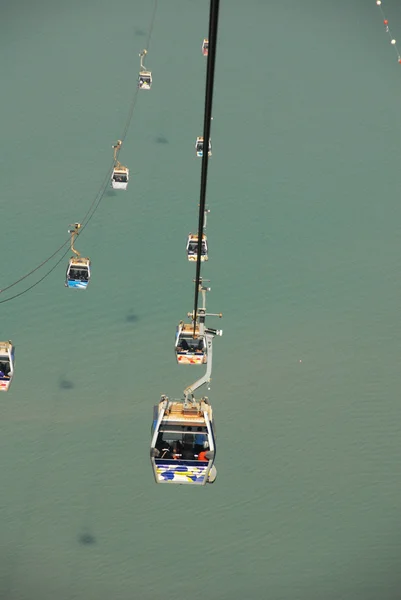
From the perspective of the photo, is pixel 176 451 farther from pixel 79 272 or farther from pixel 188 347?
pixel 79 272

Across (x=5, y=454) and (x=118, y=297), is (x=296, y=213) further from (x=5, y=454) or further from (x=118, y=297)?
(x=5, y=454)

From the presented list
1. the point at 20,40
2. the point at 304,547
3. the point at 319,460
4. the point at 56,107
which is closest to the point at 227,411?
the point at 319,460

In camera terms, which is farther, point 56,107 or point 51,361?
point 56,107

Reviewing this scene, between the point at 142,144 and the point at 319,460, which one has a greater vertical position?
the point at 142,144

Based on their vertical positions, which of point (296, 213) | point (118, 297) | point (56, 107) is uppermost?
point (56, 107)

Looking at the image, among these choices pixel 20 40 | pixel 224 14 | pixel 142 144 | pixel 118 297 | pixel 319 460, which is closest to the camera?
pixel 319 460

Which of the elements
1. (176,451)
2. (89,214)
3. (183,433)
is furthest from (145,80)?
(183,433)

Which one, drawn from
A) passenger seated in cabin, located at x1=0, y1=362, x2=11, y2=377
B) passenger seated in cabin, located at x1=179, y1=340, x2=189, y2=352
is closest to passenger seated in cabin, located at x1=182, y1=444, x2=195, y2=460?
passenger seated in cabin, located at x1=0, y1=362, x2=11, y2=377
